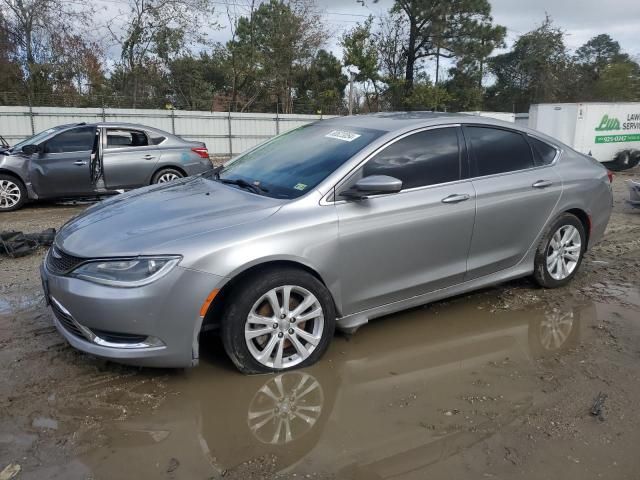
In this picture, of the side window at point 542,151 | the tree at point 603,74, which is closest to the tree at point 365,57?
the tree at point 603,74

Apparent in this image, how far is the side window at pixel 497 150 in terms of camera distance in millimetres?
4285

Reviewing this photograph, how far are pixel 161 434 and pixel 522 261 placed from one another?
3.26 m

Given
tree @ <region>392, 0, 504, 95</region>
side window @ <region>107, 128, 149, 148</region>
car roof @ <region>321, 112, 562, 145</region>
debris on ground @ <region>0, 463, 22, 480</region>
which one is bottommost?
debris on ground @ <region>0, 463, 22, 480</region>

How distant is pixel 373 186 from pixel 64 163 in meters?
7.39

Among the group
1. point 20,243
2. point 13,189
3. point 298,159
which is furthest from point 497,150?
point 13,189

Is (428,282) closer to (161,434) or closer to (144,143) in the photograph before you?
(161,434)

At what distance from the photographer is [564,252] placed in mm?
4941

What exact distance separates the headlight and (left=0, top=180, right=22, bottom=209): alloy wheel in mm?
7227

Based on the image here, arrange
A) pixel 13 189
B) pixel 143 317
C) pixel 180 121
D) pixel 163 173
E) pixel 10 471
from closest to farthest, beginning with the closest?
1. pixel 10 471
2. pixel 143 317
3. pixel 13 189
4. pixel 163 173
5. pixel 180 121

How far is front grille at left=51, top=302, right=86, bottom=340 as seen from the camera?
3.15 metres

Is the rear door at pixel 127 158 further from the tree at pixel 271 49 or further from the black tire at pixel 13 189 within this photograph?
the tree at pixel 271 49

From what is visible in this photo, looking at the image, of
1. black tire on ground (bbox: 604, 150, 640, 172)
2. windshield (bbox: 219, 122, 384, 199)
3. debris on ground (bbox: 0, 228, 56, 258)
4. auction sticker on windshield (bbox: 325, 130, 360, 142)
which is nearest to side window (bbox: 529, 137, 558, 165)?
windshield (bbox: 219, 122, 384, 199)

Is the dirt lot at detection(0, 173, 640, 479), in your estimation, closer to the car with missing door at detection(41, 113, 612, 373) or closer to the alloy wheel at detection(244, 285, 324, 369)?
the alloy wheel at detection(244, 285, 324, 369)

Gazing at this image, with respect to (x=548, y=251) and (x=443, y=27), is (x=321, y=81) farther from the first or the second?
(x=548, y=251)
